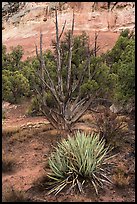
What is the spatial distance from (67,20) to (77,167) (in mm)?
25815

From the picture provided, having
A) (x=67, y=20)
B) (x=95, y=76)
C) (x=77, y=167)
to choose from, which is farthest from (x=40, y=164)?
(x=67, y=20)

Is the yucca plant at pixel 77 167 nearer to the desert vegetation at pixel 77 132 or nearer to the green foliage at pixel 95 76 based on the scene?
the desert vegetation at pixel 77 132

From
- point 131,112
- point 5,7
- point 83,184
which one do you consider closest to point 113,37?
point 5,7

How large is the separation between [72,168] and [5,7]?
3335 centimetres

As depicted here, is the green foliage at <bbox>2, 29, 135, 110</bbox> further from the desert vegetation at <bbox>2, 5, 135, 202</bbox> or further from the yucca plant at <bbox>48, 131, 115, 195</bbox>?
the yucca plant at <bbox>48, 131, 115, 195</bbox>

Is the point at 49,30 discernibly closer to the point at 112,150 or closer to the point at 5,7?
the point at 5,7

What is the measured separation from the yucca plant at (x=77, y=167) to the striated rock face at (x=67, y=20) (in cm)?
2106

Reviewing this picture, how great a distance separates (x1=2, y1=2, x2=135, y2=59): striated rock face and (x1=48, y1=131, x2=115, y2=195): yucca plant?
21.1 metres

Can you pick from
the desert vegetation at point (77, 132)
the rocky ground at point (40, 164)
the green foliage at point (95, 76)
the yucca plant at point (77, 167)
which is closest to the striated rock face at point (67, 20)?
the green foliage at point (95, 76)

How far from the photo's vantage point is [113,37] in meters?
30.0

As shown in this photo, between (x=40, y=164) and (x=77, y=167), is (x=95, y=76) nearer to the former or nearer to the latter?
(x=40, y=164)

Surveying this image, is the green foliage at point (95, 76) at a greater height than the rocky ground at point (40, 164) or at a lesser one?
greater

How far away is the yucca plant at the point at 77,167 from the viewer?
8.88m

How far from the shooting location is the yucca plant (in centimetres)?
888
